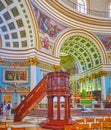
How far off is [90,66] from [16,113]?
1742 centimetres

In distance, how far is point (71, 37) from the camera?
79.8 feet

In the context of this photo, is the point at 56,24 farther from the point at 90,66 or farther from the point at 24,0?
the point at 90,66

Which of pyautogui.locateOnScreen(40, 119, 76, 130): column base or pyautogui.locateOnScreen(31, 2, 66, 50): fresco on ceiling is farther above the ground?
pyautogui.locateOnScreen(31, 2, 66, 50): fresco on ceiling

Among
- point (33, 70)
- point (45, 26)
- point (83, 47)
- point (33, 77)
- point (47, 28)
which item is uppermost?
point (45, 26)

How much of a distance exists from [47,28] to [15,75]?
5.79m

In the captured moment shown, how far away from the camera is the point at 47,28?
20750mm

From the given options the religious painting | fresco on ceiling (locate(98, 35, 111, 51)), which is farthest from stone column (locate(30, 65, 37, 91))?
fresco on ceiling (locate(98, 35, 111, 51))

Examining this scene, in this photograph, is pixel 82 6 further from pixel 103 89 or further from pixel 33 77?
pixel 33 77

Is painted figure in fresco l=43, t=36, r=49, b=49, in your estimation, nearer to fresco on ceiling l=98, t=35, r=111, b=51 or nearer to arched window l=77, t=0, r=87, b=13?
fresco on ceiling l=98, t=35, r=111, b=51

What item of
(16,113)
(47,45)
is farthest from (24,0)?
(16,113)

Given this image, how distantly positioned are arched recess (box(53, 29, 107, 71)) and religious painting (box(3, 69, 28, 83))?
448 cm

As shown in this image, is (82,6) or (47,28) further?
(82,6)

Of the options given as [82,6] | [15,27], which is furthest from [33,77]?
[82,6]

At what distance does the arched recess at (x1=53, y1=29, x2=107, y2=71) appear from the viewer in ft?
75.9
